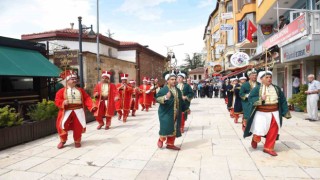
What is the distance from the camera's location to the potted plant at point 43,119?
300 inches

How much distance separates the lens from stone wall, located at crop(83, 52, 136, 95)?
20266 mm

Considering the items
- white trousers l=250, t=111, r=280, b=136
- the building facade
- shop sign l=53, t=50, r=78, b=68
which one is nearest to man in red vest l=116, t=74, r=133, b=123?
the building facade

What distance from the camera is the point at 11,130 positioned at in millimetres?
6656

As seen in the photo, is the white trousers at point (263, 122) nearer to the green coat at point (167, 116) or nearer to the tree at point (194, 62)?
the green coat at point (167, 116)

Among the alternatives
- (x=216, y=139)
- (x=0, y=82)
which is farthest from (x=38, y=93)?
(x=216, y=139)

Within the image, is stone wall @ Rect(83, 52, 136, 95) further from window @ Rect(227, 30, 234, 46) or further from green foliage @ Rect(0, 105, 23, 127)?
green foliage @ Rect(0, 105, 23, 127)

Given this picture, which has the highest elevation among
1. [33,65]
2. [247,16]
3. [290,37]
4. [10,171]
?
[247,16]

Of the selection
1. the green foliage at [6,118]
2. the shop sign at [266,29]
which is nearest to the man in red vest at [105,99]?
the green foliage at [6,118]

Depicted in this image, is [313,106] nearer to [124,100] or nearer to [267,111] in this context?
[267,111]

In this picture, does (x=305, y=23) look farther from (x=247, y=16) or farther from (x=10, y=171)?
(x=247, y=16)

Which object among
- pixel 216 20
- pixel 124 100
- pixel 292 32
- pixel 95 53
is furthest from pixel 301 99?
pixel 216 20

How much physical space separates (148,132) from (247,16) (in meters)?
19.1

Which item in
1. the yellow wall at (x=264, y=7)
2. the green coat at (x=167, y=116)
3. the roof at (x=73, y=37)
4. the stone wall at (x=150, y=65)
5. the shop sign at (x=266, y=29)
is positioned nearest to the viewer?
the green coat at (x=167, y=116)

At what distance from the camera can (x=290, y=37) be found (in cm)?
A: 1213
